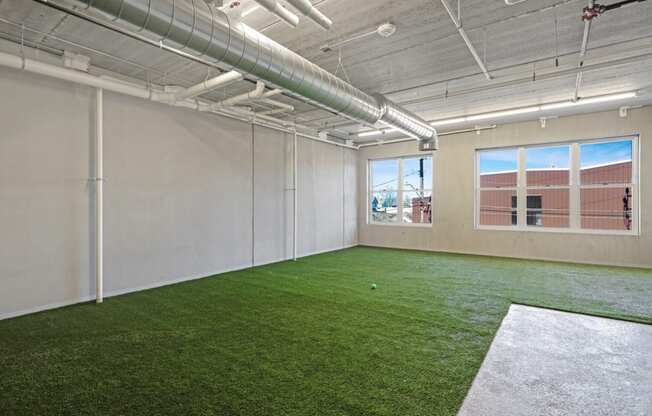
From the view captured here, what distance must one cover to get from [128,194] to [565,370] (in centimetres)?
485

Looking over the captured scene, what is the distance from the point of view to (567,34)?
3424mm

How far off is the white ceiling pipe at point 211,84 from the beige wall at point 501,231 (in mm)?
5450

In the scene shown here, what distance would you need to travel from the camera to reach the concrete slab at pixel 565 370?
1916mm

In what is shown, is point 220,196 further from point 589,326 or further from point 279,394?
point 589,326

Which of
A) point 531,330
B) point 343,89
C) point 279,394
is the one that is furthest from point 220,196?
point 531,330

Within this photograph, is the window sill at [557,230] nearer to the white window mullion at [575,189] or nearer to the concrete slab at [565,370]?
the white window mullion at [575,189]

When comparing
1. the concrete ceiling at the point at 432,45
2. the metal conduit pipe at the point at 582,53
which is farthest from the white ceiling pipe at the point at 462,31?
the metal conduit pipe at the point at 582,53

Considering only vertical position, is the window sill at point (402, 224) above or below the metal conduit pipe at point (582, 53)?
below

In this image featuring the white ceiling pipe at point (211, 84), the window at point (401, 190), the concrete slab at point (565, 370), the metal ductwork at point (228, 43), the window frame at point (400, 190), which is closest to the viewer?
the concrete slab at point (565, 370)

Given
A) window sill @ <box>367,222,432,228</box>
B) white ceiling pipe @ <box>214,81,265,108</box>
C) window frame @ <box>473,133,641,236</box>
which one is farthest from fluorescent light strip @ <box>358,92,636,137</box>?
window sill @ <box>367,222,432,228</box>

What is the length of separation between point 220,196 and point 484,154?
18.8ft

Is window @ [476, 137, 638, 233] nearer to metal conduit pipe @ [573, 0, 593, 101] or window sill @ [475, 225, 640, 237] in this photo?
window sill @ [475, 225, 640, 237]

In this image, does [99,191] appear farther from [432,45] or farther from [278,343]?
[432,45]

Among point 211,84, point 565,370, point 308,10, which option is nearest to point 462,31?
point 308,10
